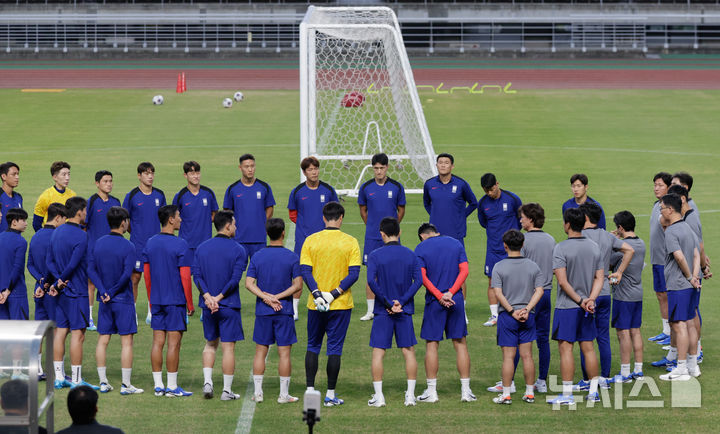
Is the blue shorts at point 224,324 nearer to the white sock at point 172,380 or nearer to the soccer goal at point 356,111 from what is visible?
the white sock at point 172,380

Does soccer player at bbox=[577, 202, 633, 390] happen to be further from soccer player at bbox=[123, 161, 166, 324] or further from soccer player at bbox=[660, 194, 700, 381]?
soccer player at bbox=[123, 161, 166, 324]

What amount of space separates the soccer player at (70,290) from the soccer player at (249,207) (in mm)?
2858

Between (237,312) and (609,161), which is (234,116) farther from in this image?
(237,312)

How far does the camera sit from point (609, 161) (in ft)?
87.5

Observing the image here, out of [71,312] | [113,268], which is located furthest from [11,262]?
[113,268]

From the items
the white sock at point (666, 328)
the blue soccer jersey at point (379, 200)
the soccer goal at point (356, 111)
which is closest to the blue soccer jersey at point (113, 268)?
the blue soccer jersey at point (379, 200)

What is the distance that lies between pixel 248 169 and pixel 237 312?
119 inches

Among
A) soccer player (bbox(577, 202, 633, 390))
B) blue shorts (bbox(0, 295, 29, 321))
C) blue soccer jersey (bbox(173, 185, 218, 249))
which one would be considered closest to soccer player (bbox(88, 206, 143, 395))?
blue shorts (bbox(0, 295, 29, 321))

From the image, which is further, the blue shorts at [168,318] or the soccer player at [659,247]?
the soccer player at [659,247]

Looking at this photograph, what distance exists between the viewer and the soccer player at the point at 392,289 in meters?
10.0

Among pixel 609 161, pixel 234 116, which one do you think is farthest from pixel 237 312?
pixel 234 116

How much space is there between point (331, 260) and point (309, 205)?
2674 mm

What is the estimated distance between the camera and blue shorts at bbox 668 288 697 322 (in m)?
10.7

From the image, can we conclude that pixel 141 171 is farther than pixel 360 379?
Yes
